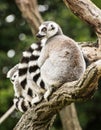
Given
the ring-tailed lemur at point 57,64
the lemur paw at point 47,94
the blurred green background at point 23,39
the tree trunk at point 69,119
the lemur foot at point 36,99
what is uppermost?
the ring-tailed lemur at point 57,64

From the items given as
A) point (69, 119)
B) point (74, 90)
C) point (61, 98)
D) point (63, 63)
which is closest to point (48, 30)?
point (63, 63)

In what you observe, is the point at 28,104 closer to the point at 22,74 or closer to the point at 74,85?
the point at 22,74

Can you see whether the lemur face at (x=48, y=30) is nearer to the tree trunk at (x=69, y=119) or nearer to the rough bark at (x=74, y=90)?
the rough bark at (x=74, y=90)

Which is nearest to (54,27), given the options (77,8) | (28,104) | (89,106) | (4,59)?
(77,8)

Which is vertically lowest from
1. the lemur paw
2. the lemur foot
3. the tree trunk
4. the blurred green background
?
the blurred green background

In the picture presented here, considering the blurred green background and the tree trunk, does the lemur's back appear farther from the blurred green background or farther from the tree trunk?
the blurred green background

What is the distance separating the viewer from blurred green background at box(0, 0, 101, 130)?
11.8 m

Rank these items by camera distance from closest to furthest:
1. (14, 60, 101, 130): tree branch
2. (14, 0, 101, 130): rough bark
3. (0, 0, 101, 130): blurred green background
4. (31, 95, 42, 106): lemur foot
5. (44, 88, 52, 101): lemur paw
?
(14, 60, 101, 130): tree branch, (14, 0, 101, 130): rough bark, (44, 88, 52, 101): lemur paw, (31, 95, 42, 106): lemur foot, (0, 0, 101, 130): blurred green background

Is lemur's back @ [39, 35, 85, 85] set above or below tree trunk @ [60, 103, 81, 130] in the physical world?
above

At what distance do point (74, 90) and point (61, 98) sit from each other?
7.8 inches

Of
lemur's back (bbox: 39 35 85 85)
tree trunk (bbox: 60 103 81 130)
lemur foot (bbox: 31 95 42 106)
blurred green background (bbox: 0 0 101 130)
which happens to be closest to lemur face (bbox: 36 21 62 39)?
lemur's back (bbox: 39 35 85 85)

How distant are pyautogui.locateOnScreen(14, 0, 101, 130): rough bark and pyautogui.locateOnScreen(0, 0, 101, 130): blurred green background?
5.97 m

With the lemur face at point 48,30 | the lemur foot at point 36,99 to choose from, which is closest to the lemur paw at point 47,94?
the lemur foot at point 36,99

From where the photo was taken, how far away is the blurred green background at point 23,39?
38.6 feet
